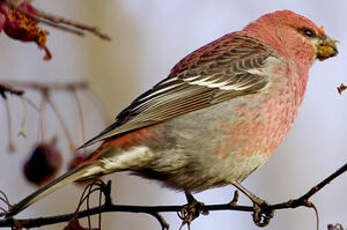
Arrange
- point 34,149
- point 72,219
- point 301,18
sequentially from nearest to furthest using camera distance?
point 72,219 < point 34,149 < point 301,18

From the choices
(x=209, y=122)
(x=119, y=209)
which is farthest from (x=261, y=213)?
(x=119, y=209)

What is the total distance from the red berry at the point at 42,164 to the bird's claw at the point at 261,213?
53.4 inches

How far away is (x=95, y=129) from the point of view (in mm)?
9062

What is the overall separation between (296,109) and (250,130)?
551mm

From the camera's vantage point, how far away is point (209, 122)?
4.30 m

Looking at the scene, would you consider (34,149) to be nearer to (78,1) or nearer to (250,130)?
(250,130)

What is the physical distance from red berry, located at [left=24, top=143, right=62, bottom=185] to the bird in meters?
0.37

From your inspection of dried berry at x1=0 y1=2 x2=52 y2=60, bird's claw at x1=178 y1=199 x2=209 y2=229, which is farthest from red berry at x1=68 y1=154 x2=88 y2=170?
dried berry at x1=0 y1=2 x2=52 y2=60

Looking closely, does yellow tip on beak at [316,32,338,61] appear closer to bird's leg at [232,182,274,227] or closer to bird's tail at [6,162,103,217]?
bird's leg at [232,182,274,227]

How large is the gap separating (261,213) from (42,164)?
146cm

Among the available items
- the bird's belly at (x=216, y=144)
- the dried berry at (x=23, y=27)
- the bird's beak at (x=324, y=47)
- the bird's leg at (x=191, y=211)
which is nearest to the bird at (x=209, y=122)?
the bird's belly at (x=216, y=144)

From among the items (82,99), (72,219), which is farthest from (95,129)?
(72,219)

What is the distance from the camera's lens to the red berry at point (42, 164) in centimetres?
427

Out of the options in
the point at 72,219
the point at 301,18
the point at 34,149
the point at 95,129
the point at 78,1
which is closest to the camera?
the point at 72,219
